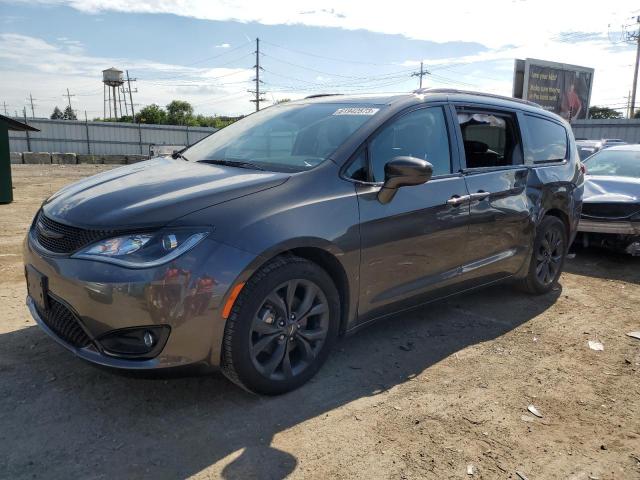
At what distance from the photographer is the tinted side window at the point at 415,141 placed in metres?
3.44

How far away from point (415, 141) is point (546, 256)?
7.29 feet

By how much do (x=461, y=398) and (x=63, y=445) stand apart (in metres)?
2.18

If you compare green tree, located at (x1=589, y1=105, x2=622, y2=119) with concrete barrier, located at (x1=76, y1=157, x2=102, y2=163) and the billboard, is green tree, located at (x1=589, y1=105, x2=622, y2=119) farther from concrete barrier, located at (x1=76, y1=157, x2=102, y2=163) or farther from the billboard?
concrete barrier, located at (x1=76, y1=157, x2=102, y2=163)

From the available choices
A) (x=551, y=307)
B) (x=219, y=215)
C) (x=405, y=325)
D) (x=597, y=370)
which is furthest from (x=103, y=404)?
(x=551, y=307)

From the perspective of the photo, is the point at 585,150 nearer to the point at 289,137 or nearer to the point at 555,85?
the point at 289,137

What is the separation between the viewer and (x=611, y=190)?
6902mm

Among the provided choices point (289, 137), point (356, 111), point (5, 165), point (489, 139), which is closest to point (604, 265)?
point (489, 139)

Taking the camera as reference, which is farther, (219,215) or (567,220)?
(567,220)

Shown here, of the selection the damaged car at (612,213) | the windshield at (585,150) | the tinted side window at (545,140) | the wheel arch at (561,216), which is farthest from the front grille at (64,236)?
the windshield at (585,150)

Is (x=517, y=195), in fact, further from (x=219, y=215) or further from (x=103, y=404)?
(x=103, y=404)

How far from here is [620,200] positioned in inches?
259

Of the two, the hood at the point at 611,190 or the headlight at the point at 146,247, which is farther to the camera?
the hood at the point at 611,190

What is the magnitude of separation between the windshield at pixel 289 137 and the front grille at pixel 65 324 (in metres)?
1.40

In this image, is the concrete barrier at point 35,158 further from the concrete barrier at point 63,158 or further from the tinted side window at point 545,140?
the tinted side window at point 545,140
